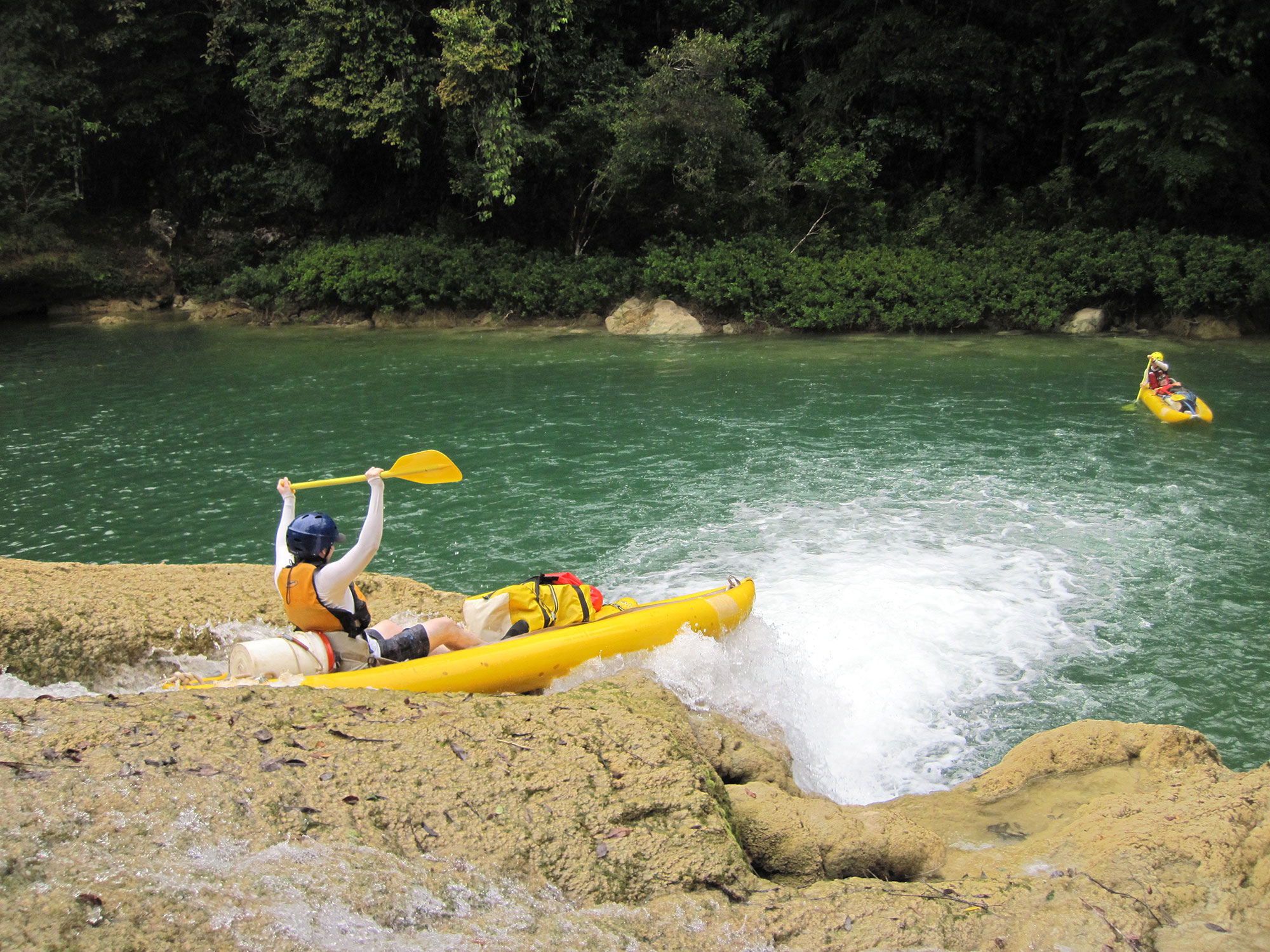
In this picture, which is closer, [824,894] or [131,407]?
[824,894]

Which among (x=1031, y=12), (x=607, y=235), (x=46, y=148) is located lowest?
(x=607, y=235)

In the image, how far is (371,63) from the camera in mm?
15383

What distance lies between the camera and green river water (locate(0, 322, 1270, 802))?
477 cm

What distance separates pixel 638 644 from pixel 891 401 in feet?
24.2

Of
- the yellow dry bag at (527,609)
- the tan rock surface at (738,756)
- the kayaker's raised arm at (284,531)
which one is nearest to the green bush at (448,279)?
the yellow dry bag at (527,609)

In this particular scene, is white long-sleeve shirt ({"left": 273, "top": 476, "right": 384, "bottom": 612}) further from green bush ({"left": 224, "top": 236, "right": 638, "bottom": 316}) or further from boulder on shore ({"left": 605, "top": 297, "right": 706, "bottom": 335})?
green bush ({"left": 224, "top": 236, "right": 638, "bottom": 316})

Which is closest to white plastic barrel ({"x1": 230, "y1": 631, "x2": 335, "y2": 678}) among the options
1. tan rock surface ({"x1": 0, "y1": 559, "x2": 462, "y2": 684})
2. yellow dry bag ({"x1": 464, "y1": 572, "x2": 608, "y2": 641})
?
yellow dry bag ({"x1": 464, "y1": 572, "x2": 608, "y2": 641})

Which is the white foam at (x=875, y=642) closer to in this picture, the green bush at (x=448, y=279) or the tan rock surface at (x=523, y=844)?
the tan rock surface at (x=523, y=844)

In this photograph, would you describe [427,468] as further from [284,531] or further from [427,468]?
[284,531]

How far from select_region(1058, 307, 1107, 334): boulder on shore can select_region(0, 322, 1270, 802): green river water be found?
774 millimetres

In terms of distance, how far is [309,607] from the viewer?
367cm

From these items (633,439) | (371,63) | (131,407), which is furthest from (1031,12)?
(131,407)

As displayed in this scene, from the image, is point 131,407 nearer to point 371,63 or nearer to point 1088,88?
point 371,63

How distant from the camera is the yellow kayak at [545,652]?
144 inches
